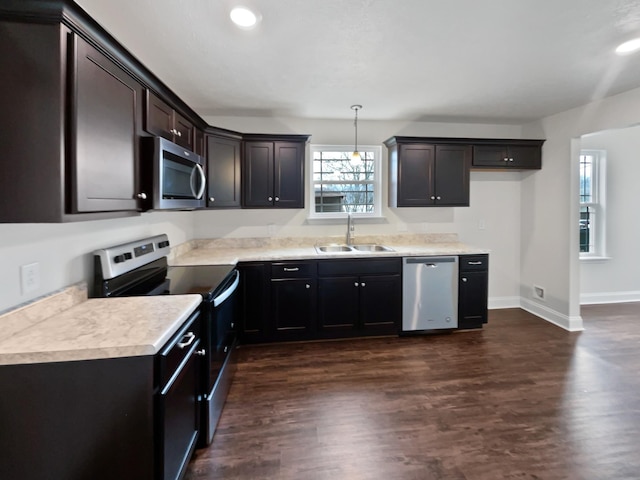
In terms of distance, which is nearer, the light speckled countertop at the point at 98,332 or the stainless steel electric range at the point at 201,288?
the light speckled countertop at the point at 98,332

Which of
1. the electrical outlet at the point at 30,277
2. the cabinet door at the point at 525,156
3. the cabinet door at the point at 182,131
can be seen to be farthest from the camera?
the cabinet door at the point at 525,156

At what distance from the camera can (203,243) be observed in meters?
3.82

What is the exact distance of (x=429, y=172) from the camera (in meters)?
3.79

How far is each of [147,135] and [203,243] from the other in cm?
210

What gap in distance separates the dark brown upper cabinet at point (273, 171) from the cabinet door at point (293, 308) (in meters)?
0.90

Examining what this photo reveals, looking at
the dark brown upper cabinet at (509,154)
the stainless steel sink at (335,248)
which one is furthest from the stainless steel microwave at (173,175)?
the dark brown upper cabinet at (509,154)

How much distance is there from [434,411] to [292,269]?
5.69 feet

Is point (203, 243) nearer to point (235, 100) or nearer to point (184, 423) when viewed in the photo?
point (235, 100)

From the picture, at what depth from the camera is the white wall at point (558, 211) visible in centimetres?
352

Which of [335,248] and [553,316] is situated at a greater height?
[335,248]

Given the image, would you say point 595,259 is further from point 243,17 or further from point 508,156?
point 243,17

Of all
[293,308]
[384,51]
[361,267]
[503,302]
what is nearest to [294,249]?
[293,308]

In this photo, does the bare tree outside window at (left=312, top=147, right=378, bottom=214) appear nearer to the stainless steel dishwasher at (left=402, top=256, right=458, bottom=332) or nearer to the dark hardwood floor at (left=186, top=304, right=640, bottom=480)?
the stainless steel dishwasher at (left=402, top=256, right=458, bottom=332)

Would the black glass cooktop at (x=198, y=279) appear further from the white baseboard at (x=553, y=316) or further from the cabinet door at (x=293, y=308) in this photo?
the white baseboard at (x=553, y=316)
